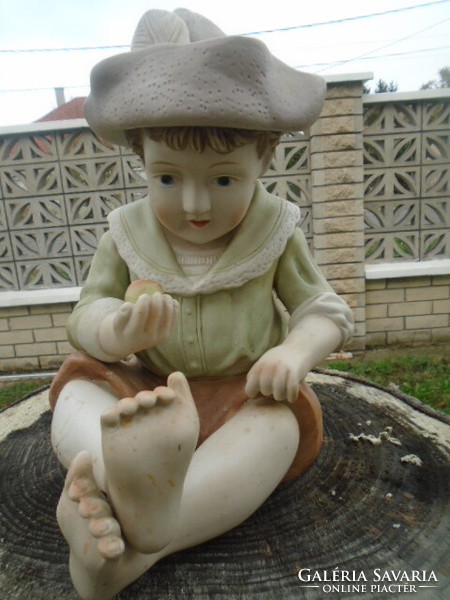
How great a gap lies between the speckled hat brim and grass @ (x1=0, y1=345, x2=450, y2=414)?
228 centimetres

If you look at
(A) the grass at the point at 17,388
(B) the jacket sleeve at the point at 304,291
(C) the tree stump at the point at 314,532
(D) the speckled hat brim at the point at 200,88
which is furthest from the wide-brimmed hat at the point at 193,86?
(A) the grass at the point at 17,388

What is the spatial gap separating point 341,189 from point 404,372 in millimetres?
1268

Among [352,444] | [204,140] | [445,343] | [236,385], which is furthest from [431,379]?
[204,140]

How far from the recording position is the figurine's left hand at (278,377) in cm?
99

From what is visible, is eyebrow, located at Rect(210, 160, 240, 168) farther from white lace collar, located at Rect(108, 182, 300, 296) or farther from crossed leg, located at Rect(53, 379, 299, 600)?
crossed leg, located at Rect(53, 379, 299, 600)

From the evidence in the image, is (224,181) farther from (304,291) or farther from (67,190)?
(67,190)

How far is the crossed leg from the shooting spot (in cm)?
74

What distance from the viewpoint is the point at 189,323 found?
1.12 metres

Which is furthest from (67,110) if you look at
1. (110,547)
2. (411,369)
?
(110,547)

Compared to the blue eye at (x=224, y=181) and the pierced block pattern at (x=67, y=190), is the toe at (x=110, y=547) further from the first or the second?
the pierced block pattern at (x=67, y=190)

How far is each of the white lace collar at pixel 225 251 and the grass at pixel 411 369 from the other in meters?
1.86

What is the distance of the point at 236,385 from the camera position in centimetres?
118

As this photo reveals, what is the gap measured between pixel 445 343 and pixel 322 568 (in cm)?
293

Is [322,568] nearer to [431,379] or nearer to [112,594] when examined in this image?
[112,594]
